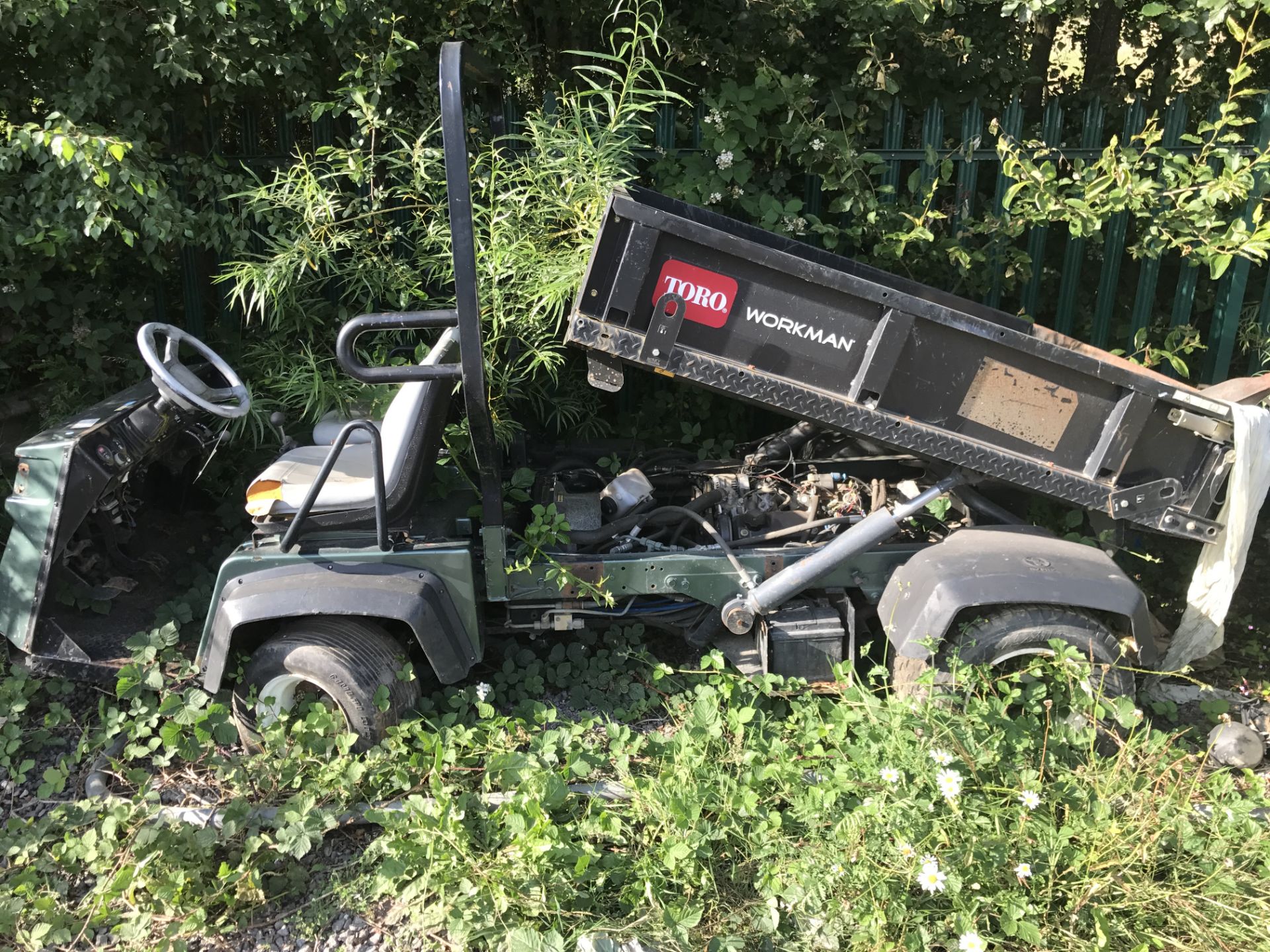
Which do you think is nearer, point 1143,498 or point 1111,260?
point 1143,498

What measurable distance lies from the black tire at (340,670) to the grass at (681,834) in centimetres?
11

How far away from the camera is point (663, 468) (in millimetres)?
4391

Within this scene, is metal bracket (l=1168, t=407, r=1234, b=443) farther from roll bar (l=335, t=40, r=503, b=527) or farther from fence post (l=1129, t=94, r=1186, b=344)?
roll bar (l=335, t=40, r=503, b=527)

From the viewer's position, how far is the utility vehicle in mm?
3229

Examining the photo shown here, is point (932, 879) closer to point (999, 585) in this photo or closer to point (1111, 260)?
point (999, 585)

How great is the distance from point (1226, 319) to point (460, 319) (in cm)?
413

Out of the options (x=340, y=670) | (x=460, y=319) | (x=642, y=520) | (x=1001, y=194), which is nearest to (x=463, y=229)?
(x=460, y=319)

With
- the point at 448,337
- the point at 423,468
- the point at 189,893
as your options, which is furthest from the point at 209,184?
the point at 189,893

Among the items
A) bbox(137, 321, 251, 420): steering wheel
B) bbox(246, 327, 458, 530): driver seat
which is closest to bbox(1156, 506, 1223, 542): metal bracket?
bbox(246, 327, 458, 530): driver seat

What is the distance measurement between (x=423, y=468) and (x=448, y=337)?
1.97 ft

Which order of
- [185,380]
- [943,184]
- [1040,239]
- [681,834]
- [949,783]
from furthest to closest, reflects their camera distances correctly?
[1040,239], [943,184], [185,380], [681,834], [949,783]

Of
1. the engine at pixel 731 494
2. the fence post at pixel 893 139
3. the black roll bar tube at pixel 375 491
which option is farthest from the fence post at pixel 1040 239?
the black roll bar tube at pixel 375 491

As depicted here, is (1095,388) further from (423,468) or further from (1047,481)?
(423,468)

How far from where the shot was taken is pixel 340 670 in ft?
10.9
